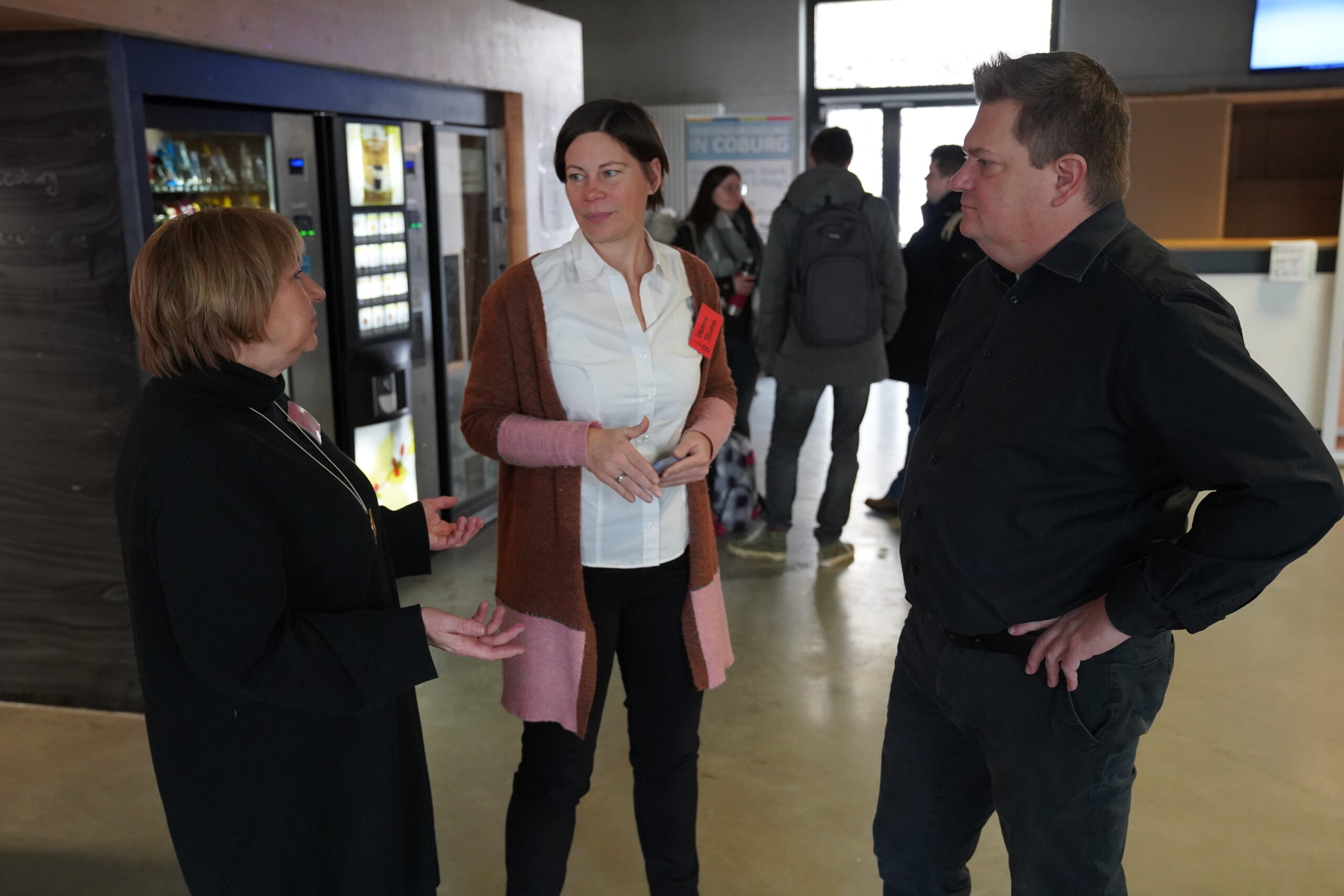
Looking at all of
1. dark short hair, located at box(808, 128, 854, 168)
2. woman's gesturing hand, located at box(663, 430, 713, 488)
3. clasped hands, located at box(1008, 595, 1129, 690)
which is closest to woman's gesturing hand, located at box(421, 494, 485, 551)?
woman's gesturing hand, located at box(663, 430, 713, 488)

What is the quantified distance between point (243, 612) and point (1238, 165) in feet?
29.8

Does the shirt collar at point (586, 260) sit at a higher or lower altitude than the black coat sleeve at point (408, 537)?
higher

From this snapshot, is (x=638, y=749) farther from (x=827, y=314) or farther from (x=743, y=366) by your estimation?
(x=743, y=366)

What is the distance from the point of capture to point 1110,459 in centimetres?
153

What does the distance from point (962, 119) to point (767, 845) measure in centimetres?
821

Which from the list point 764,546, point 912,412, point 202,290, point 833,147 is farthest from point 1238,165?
point 202,290

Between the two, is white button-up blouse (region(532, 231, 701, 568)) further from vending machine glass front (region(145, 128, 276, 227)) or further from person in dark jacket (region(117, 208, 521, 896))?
vending machine glass front (region(145, 128, 276, 227))

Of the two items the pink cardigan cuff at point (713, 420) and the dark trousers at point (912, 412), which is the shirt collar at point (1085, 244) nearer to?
the pink cardigan cuff at point (713, 420)

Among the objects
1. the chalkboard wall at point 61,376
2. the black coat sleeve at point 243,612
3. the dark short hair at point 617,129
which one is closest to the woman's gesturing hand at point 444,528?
the black coat sleeve at point 243,612

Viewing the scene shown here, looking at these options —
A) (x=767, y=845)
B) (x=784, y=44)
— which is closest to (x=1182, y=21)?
(x=784, y=44)

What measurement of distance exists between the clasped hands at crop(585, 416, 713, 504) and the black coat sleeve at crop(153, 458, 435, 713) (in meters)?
0.56

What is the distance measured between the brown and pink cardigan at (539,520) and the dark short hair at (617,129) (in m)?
0.24

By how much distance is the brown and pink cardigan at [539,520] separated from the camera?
2.01m

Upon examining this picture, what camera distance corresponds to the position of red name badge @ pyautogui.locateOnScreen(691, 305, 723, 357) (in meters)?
2.13
